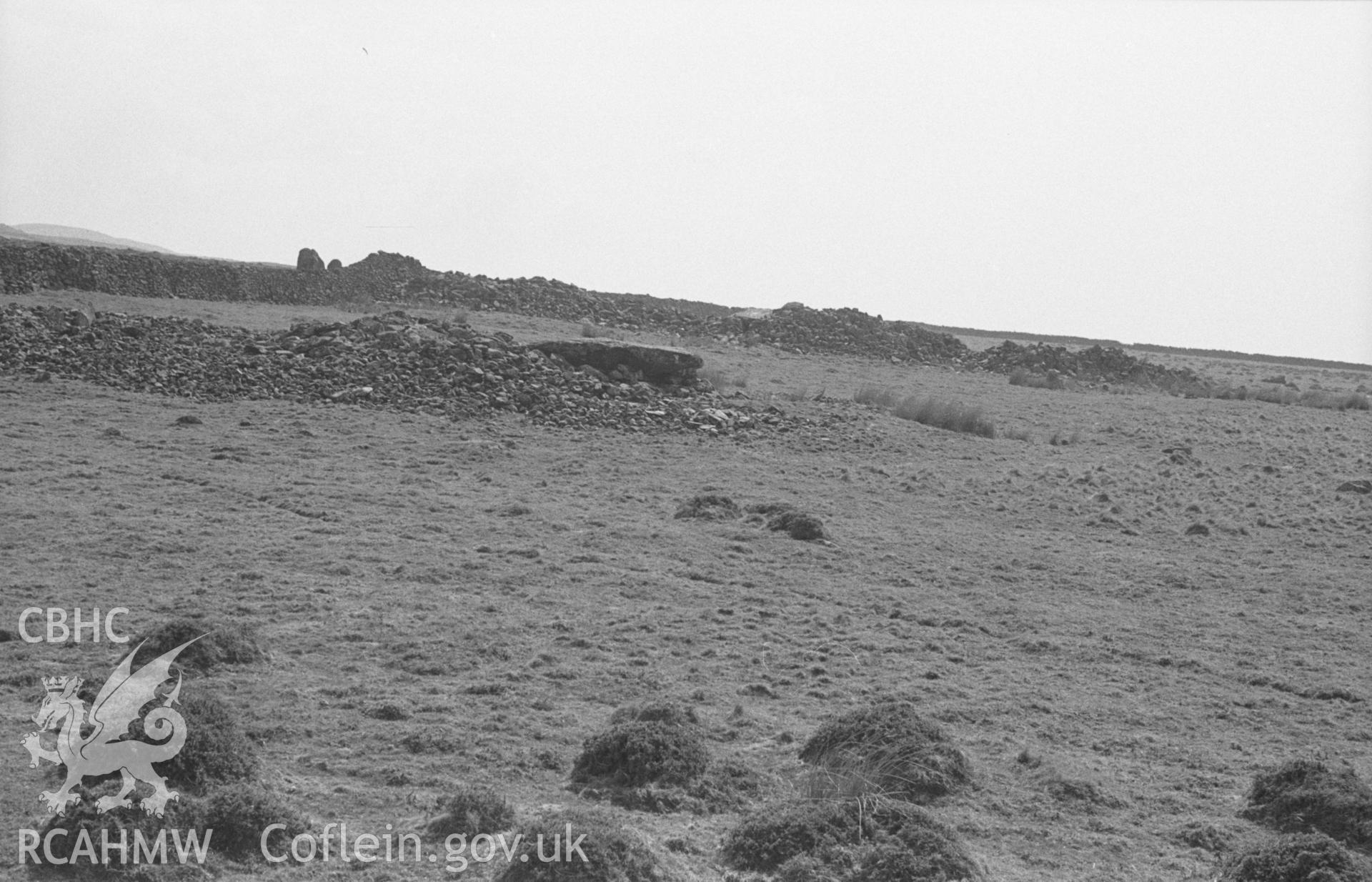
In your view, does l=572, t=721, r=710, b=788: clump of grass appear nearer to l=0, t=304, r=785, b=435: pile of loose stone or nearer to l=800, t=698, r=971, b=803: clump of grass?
l=800, t=698, r=971, b=803: clump of grass

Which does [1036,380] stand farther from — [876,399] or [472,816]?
[472,816]

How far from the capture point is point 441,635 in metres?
9.27

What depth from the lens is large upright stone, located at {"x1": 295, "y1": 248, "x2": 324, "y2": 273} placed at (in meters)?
36.0

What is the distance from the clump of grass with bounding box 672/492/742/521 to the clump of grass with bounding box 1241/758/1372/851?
842 cm

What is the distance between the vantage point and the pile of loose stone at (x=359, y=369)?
19.5 metres

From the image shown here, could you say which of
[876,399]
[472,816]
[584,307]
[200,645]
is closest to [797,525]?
[200,645]

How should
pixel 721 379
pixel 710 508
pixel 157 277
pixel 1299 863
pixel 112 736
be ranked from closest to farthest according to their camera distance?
pixel 1299 863
pixel 112 736
pixel 710 508
pixel 721 379
pixel 157 277

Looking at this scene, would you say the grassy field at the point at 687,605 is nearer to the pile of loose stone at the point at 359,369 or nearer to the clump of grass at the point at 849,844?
the clump of grass at the point at 849,844

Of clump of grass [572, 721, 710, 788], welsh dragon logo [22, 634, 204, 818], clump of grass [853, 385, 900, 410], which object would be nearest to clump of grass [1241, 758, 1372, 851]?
clump of grass [572, 721, 710, 788]

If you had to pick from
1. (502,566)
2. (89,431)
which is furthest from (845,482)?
(89,431)

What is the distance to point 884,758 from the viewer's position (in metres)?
6.94

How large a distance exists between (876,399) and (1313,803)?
20.0 metres

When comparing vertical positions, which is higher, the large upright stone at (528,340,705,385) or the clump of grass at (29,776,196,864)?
the large upright stone at (528,340,705,385)

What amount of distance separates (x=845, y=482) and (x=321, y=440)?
325 inches
